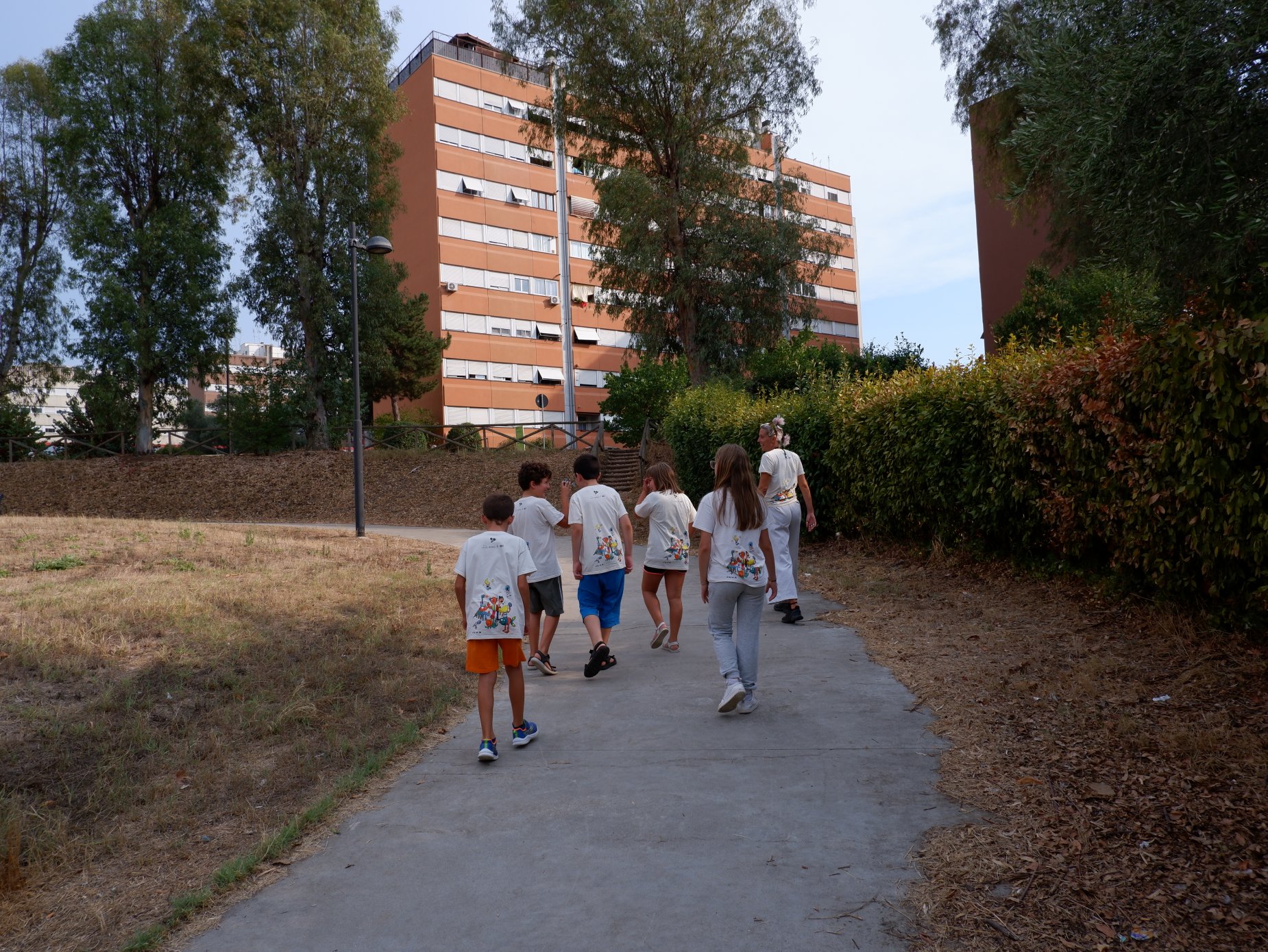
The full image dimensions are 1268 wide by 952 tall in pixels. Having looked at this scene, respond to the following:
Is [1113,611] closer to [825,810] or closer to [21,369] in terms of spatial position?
[825,810]

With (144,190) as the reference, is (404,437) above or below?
below

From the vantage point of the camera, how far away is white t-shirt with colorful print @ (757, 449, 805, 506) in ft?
27.6

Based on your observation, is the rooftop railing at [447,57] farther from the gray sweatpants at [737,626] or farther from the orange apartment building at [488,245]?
the gray sweatpants at [737,626]

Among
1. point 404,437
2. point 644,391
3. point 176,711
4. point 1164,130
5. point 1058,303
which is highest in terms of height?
point 1058,303

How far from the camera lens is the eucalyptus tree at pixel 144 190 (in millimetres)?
30328

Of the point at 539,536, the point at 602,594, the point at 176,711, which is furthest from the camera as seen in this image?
the point at 602,594

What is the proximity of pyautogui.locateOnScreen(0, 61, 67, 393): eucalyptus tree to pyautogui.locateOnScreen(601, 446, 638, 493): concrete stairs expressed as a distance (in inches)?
908

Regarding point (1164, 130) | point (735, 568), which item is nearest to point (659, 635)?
point (735, 568)

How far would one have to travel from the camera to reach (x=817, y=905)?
3.28m

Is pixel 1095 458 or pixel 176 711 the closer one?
pixel 176 711

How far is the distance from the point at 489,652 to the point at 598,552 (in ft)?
6.71

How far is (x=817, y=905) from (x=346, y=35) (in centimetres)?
3249

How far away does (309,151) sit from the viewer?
96.1ft

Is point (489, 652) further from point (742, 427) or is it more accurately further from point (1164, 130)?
point (742, 427)
